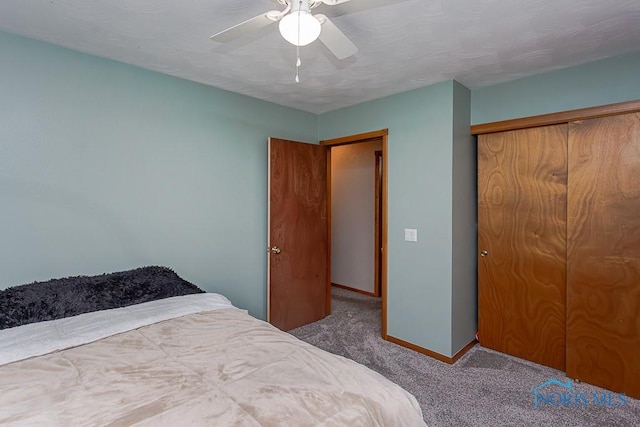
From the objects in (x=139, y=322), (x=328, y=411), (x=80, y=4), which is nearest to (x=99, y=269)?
(x=139, y=322)

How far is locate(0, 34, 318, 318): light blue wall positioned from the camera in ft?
6.53

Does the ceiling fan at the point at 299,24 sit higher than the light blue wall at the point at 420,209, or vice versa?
the ceiling fan at the point at 299,24

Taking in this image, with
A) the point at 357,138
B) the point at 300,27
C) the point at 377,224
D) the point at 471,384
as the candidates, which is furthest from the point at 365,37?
the point at 377,224

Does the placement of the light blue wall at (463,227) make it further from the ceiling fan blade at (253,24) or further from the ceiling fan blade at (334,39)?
the ceiling fan blade at (253,24)

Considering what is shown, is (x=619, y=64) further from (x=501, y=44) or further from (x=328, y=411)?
(x=328, y=411)

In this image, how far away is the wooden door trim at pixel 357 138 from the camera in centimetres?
314

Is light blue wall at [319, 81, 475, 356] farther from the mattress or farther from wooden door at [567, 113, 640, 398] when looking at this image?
the mattress

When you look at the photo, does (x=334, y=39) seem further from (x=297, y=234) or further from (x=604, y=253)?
(x=604, y=253)

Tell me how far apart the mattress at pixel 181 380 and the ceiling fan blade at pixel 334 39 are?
4.87ft

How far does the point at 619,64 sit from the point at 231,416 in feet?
10.5

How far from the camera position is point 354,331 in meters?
3.34

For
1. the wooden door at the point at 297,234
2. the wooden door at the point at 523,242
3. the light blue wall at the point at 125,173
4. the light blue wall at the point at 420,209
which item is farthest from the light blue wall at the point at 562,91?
the light blue wall at the point at 125,173

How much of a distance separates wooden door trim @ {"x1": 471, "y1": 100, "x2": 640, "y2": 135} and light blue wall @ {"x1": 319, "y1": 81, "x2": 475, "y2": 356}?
0.45 metres

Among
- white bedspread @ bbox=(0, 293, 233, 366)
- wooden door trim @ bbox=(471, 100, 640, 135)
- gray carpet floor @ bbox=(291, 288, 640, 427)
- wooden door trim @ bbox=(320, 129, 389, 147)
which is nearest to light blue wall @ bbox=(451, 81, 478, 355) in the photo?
wooden door trim @ bbox=(471, 100, 640, 135)
